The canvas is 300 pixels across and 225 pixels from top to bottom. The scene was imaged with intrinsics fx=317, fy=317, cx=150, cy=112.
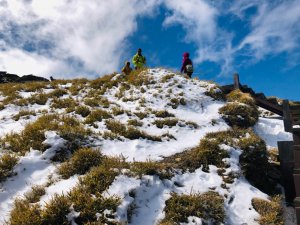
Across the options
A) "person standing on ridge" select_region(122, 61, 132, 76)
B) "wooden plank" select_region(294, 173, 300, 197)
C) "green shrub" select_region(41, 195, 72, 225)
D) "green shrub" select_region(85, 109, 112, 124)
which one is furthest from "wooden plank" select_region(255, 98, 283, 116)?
"green shrub" select_region(41, 195, 72, 225)

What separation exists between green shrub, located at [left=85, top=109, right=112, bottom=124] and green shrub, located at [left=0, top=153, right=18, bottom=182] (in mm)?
4251

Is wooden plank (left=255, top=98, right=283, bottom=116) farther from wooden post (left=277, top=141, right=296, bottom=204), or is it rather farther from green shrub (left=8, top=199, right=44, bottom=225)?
green shrub (left=8, top=199, right=44, bottom=225)

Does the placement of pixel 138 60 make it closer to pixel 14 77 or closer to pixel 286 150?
pixel 286 150

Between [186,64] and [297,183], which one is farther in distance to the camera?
[186,64]

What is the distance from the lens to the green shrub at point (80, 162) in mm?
8844

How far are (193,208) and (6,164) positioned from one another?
5.32 m

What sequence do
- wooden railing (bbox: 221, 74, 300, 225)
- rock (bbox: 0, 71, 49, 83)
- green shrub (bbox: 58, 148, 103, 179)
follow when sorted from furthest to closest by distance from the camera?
1. rock (bbox: 0, 71, 49, 83)
2. wooden railing (bbox: 221, 74, 300, 225)
3. green shrub (bbox: 58, 148, 103, 179)

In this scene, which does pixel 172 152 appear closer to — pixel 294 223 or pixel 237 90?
pixel 294 223

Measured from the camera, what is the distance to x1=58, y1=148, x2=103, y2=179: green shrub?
8844 millimetres

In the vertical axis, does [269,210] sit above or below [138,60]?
below

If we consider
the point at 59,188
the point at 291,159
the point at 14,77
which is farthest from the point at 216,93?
the point at 14,77

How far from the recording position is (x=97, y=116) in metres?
13.7

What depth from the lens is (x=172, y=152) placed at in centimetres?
1138

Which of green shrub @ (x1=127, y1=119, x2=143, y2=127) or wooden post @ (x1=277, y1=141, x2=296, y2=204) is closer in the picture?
wooden post @ (x1=277, y1=141, x2=296, y2=204)
